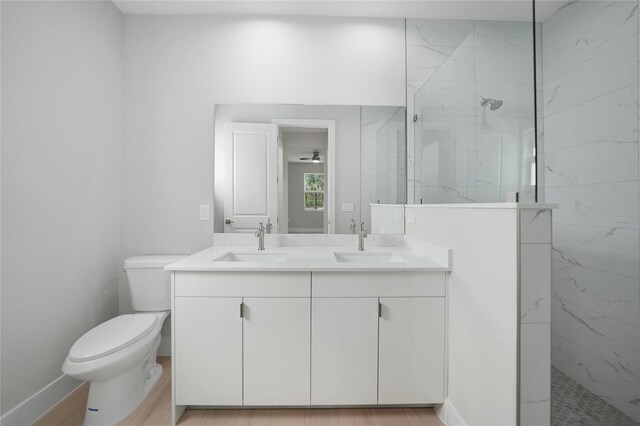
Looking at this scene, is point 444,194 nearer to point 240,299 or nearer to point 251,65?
point 240,299

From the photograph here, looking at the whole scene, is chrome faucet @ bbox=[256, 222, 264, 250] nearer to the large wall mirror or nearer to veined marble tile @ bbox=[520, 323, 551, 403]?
the large wall mirror

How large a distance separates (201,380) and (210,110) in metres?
1.77

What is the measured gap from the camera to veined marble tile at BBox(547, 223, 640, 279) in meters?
1.45

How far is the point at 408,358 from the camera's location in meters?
1.54

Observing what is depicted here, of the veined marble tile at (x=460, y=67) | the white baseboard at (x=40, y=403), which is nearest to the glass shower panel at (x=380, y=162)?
the veined marble tile at (x=460, y=67)

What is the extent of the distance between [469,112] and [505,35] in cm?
34

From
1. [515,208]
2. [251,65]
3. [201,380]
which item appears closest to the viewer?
[515,208]

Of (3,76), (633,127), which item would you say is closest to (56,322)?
(3,76)

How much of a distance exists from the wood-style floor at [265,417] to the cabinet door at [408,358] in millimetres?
102

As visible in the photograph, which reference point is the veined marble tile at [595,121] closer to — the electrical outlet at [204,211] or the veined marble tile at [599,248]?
the veined marble tile at [599,248]

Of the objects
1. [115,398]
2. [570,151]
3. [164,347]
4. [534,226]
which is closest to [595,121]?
[570,151]

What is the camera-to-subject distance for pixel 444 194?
163 centimetres

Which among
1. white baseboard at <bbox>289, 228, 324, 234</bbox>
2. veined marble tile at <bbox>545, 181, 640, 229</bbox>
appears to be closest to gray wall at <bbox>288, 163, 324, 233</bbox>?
white baseboard at <bbox>289, 228, 324, 234</bbox>

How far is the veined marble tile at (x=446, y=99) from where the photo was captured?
4.71 feet
